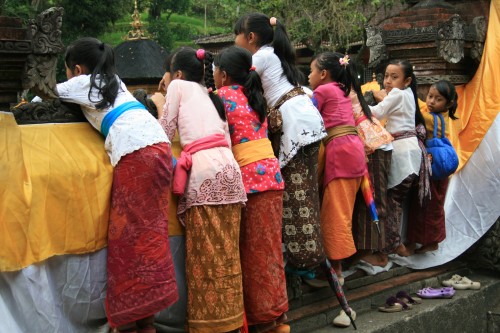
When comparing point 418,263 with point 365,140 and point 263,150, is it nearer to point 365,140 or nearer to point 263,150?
point 365,140

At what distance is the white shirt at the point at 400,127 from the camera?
5414mm

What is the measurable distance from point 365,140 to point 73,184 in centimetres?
236

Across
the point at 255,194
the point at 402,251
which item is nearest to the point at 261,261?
the point at 255,194

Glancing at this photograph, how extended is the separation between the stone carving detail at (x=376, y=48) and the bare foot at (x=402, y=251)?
1789 mm

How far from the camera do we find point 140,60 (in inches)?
483

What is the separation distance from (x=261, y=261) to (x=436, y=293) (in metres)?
2.24

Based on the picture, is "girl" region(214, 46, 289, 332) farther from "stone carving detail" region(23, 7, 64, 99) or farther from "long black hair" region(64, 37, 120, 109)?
"stone carving detail" region(23, 7, 64, 99)

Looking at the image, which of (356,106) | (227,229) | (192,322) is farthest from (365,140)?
(192,322)

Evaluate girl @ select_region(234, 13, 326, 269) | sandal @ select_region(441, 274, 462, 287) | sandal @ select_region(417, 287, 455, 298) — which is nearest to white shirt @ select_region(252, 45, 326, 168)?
girl @ select_region(234, 13, 326, 269)

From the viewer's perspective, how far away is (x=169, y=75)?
4113 millimetres

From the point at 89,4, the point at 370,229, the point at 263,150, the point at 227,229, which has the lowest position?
the point at 370,229

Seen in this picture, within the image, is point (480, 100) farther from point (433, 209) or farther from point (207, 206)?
point (207, 206)

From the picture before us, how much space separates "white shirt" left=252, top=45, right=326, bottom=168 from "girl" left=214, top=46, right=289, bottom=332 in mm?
265

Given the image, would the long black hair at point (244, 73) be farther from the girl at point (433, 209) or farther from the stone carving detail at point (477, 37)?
the stone carving detail at point (477, 37)
